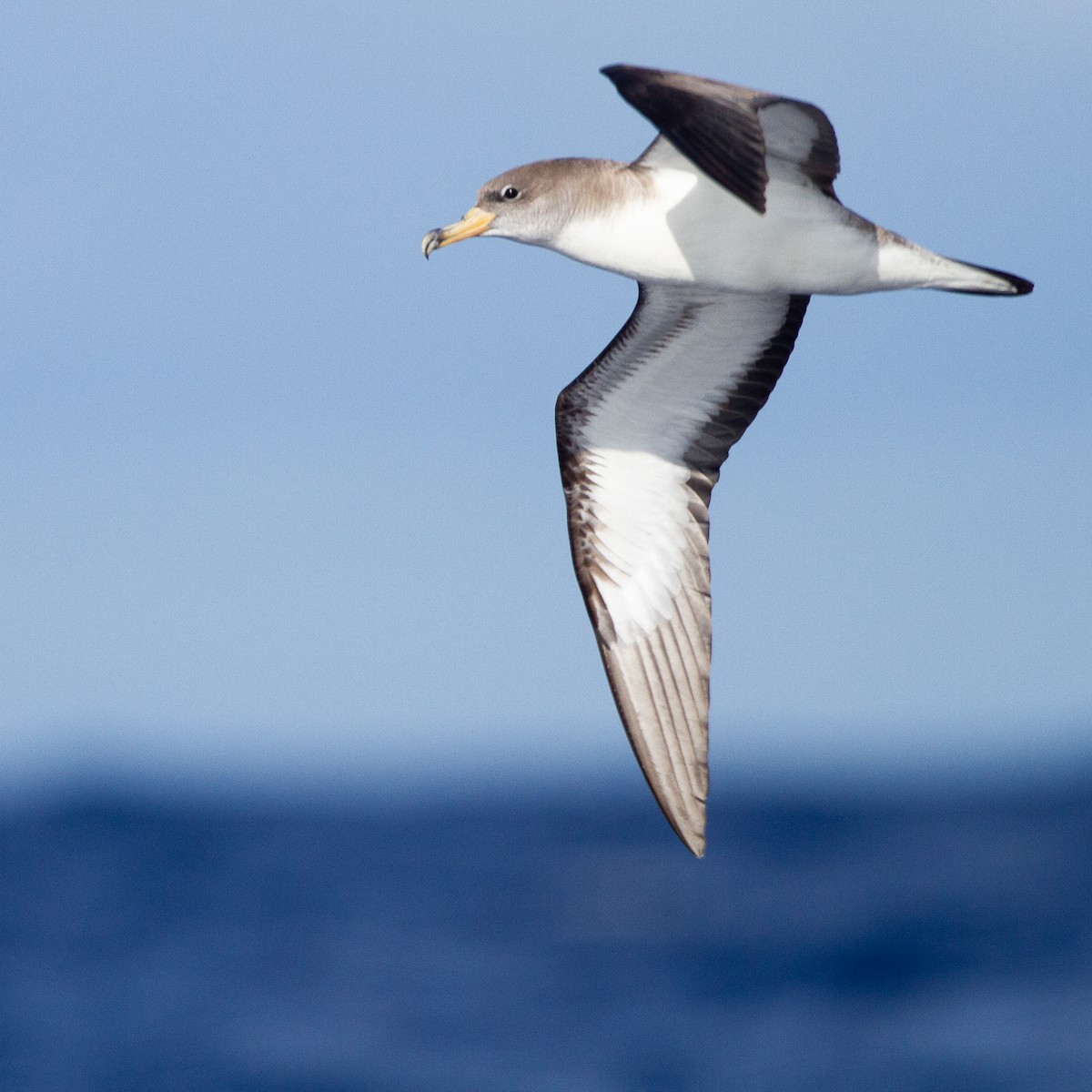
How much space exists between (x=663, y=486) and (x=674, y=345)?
113 centimetres

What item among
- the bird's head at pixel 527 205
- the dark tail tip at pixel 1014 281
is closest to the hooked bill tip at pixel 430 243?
the bird's head at pixel 527 205

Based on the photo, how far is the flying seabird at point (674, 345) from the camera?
1188 centimetres

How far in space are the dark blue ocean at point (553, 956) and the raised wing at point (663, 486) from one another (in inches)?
1916

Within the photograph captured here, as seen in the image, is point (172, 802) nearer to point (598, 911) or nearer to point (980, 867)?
point (598, 911)

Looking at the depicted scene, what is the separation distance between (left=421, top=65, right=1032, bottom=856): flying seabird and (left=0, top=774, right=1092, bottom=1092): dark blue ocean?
48717 mm

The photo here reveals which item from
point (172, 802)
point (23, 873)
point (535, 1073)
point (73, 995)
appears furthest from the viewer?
point (172, 802)

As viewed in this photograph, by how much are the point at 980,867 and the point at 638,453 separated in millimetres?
90393

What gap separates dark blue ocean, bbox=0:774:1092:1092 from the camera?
6600 centimetres

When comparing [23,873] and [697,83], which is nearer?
[697,83]

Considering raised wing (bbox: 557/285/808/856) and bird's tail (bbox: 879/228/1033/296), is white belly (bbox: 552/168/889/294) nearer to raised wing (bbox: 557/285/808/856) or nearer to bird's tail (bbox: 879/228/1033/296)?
bird's tail (bbox: 879/228/1033/296)

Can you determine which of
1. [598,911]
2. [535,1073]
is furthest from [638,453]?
[598,911]

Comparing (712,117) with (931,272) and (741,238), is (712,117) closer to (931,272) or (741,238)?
(741,238)

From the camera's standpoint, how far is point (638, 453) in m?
14.2

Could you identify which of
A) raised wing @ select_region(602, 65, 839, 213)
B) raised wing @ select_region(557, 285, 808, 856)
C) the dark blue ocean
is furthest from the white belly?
the dark blue ocean
